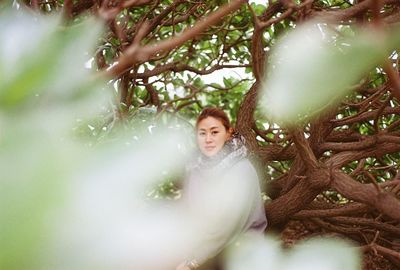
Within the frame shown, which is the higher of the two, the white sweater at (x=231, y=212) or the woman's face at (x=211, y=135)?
the woman's face at (x=211, y=135)

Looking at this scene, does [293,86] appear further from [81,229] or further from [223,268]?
[223,268]

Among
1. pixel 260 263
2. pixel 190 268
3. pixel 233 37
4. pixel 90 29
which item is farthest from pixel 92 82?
pixel 233 37

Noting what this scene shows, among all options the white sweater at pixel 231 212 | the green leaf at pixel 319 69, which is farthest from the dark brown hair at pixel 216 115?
the green leaf at pixel 319 69

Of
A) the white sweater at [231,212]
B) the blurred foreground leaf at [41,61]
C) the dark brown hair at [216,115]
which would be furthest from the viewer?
the dark brown hair at [216,115]

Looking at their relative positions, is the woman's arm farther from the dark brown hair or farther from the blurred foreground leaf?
the blurred foreground leaf

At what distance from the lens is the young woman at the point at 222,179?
8.11 ft

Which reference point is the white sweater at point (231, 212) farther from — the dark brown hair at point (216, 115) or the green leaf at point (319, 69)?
the green leaf at point (319, 69)

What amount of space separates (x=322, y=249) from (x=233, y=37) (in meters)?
3.09

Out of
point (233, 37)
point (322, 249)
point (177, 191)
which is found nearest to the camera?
point (322, 249)

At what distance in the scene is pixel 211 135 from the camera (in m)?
2.62

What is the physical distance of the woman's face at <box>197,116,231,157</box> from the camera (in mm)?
2575

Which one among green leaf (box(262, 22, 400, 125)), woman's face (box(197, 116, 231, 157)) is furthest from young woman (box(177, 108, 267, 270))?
green leaf (box(262, 22, 400, 125))

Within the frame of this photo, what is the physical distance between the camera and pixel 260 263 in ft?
1.15

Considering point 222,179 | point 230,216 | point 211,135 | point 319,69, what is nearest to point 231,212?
point 230,216
